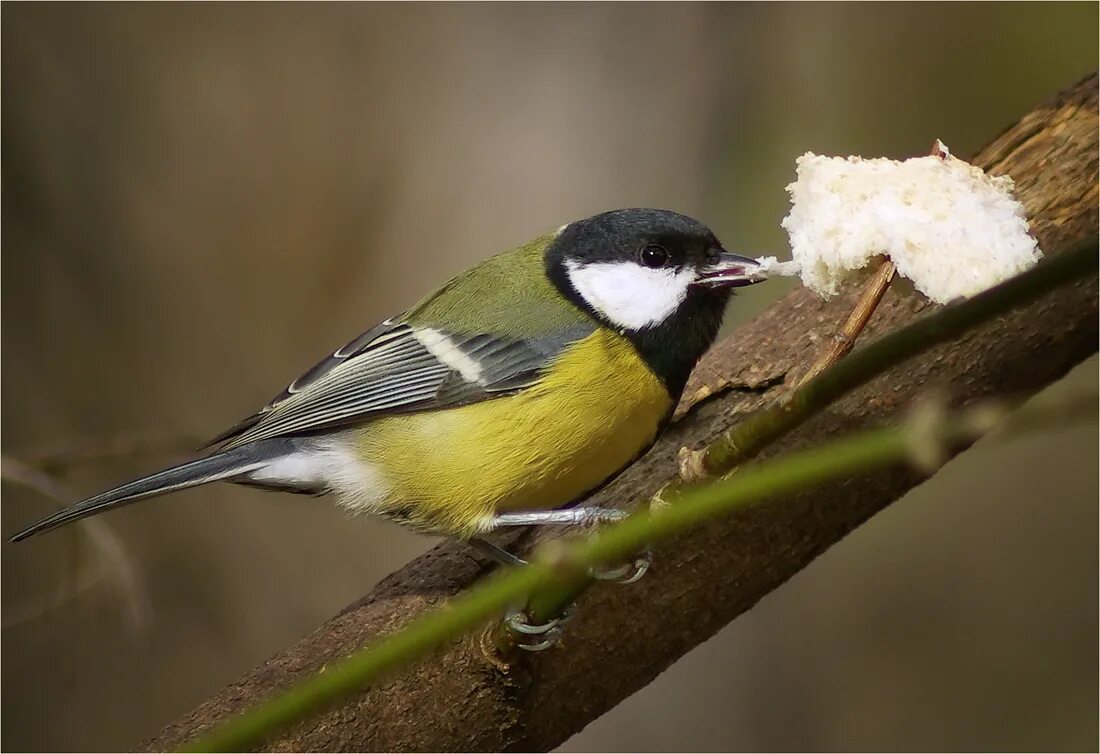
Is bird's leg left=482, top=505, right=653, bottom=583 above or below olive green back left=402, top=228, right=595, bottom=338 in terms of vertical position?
below

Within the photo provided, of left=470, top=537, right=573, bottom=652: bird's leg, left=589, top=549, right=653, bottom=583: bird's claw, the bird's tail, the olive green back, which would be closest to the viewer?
left=470, top=537, right=573, bottom=652: bird's leg

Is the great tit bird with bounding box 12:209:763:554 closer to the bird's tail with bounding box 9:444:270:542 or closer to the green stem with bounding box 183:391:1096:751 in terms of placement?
the bird's tail with bounding box 9:444:270:542

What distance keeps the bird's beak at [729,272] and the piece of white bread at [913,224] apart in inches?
11.4

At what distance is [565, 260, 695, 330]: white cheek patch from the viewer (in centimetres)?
148

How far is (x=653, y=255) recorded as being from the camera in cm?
149

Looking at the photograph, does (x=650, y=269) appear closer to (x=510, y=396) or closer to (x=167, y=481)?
(x=510, y=396)

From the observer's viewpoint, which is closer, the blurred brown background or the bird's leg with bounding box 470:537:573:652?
the bird's leg with bounding box 470:537:573:652

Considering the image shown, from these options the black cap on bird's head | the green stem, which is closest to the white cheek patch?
the black cap on bird's head

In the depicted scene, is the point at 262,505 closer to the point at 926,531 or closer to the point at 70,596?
the point at 70,596

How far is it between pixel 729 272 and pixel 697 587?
0.41 m

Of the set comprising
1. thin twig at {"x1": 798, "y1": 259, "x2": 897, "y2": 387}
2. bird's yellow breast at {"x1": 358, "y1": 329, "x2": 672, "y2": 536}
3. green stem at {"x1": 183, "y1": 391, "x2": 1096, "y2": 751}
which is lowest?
green stem at {"x1": 183, "y1": 391, "x2": 1096, "y2": 751}

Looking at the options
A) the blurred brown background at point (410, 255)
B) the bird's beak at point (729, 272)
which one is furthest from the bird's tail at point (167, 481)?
the blurred brown background at point (410, 255)

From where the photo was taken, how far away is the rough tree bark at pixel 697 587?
1288 millimetres

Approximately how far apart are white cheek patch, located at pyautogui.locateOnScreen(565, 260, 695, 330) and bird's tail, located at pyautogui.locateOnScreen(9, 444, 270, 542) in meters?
0.52
